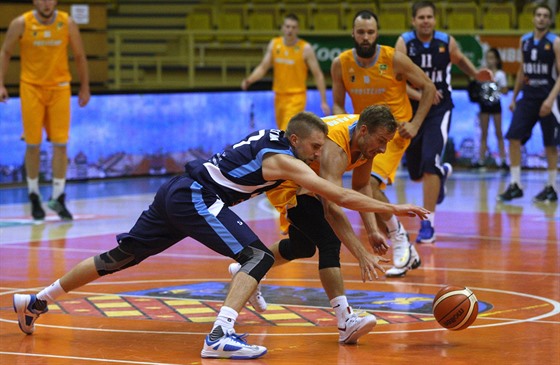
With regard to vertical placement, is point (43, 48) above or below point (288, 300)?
above

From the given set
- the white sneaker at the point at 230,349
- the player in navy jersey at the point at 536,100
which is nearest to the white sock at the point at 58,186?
the player in navy jersey at the point at 536,100

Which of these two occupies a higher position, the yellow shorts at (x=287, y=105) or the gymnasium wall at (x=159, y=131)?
the yellow shorts at (x=287, y=105)

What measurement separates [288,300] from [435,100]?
3548 millimetres

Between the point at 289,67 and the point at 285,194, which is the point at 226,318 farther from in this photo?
the point at 289,67

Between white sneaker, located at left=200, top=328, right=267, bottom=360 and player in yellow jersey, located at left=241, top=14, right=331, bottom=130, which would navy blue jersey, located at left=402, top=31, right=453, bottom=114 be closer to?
player in yellow jersey, located at left=241, top=14, right=331, bottom=130

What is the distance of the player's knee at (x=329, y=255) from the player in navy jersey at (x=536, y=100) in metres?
8.71

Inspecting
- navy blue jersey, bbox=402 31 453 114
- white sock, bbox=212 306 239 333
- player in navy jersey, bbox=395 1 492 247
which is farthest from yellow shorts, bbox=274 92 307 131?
white sock, bbox=212 306 239 333

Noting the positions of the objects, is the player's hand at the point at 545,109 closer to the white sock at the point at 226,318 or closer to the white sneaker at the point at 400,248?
the white sneaker at the point at 400,248

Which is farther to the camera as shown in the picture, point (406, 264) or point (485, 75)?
point (485, 75)

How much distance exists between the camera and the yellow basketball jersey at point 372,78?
36.0 feet

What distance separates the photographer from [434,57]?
489 inches

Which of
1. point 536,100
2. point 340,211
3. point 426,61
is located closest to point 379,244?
point 340,211

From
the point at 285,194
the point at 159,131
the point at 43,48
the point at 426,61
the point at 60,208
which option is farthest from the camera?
the point at 159,131

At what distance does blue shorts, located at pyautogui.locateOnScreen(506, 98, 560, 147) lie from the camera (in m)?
16.3
